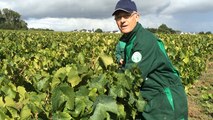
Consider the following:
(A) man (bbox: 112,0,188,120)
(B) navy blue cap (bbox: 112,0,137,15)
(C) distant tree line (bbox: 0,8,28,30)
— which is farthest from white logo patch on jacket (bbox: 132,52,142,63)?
(C) distant tree line (bbox: 0,8,28,30)

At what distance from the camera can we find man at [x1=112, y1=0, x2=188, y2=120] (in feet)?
13.7

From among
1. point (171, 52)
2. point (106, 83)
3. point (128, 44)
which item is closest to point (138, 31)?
point (128, 44)

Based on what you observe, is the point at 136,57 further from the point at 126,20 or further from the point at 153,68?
the point at 126,20

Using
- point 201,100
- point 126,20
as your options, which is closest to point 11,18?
point 201,100

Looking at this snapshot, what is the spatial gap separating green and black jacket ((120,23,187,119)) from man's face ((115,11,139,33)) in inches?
2.2

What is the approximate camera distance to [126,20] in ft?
14.7

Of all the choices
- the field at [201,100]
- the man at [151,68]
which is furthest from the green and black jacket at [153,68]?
the field at [201,100]

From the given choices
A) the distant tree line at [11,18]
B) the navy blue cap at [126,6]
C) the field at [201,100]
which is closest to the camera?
the navy blue cap at [126,6]

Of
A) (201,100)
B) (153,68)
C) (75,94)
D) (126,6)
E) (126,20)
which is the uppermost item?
(126,6)

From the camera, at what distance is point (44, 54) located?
8.11m

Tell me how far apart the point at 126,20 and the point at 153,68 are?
0.62 metres

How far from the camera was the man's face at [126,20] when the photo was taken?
4441 millimetres

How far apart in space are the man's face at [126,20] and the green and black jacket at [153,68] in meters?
0.06

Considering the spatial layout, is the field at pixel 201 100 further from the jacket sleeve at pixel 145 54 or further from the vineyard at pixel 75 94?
the jacket sleeve at pixel 145 54
